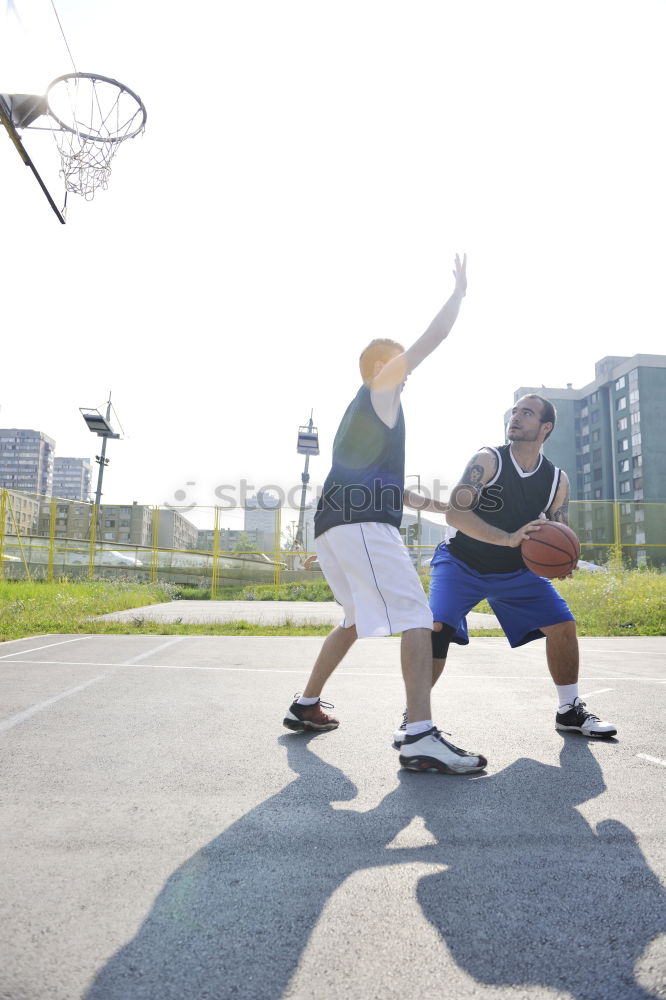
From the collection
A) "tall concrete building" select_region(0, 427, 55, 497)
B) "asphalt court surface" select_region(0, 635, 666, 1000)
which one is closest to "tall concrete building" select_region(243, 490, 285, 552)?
"asphalt court surface" select_region(0, 635, 666, 1000)

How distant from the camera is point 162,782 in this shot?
2730mm

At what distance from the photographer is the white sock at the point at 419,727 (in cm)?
300

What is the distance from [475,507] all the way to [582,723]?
49.7 inches

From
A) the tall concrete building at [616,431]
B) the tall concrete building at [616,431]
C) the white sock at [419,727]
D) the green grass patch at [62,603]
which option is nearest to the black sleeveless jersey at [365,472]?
the white sock at [419,727]

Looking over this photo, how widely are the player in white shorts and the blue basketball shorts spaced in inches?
22.7

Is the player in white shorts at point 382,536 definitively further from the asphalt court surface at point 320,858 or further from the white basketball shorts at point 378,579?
the asphalt court surface at point 320,858

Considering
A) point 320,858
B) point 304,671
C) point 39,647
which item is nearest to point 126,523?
point 39,647

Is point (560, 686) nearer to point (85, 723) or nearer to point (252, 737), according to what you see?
point (252, 737)

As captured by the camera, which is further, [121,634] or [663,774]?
[121,634]

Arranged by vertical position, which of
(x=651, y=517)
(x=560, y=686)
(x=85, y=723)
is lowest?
(x=85, y=723)

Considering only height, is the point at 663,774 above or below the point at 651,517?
below

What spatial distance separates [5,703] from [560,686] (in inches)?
129

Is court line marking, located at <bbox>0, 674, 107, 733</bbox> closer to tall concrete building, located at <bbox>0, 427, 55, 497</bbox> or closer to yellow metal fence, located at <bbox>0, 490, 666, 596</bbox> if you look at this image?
yellow metal fence, located at <bbox>0, 490, 666, 596</bbox>

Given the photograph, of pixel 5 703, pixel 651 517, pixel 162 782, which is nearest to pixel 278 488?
pixel 651 517
